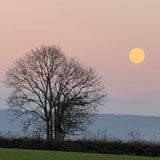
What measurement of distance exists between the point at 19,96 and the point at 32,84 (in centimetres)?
207

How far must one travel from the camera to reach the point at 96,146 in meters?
33.9

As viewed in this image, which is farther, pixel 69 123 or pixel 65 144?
pixel 69 123

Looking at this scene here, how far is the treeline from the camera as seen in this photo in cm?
3306

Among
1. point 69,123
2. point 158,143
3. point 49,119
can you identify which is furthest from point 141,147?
point 49,119

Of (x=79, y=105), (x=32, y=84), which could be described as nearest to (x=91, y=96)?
(x=79, y=105)

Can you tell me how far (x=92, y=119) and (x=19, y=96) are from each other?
356 inches

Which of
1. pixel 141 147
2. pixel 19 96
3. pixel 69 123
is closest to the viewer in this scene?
pixel 141 147

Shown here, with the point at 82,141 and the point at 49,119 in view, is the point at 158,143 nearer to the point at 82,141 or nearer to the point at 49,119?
the point at 82,141

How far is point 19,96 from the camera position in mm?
53438

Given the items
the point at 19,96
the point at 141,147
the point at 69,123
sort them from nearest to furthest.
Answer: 1. the point at 141,147
2. the point at 69,123
3. the point at 19,96

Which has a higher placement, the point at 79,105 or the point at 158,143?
the point at 79,105

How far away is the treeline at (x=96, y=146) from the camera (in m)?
33.1

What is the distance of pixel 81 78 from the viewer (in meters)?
54.4

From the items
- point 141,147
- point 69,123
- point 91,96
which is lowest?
point 141,147
